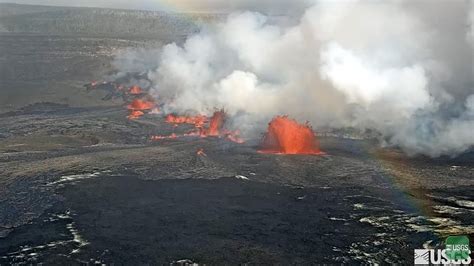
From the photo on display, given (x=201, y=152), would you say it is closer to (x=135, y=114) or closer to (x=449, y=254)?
(x=449, y=254)

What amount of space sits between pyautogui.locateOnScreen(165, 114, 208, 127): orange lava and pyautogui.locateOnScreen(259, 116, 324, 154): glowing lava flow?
1007 cm

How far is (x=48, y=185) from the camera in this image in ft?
78.0

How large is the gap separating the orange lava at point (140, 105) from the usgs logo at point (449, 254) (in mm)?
39115

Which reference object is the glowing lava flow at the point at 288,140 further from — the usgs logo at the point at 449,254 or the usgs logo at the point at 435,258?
the usgs logo at the point at 435,258

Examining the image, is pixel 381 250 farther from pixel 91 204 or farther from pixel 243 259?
pixel 91 204

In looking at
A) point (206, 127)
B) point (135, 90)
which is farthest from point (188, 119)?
point (135, 90)

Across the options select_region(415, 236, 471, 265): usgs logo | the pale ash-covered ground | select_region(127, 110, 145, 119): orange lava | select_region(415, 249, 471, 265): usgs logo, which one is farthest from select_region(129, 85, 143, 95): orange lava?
select_region(415, 249, 471, 265): usgs logo

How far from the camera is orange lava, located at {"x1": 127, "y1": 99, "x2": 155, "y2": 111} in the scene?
52.7 metres

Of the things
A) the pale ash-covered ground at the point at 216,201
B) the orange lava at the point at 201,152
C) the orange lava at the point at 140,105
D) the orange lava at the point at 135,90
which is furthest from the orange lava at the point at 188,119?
the orange lava at the point at 135,90

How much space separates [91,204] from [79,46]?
8472 centimetres

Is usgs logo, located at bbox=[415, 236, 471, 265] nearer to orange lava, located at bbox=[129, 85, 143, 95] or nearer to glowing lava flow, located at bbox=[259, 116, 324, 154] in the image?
glowing lava flow, located at bbox=[259, 116, 324, 154]

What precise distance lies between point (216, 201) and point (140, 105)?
34.2 metres

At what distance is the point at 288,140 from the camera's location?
1276 inches

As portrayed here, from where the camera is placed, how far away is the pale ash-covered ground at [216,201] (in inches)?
661
